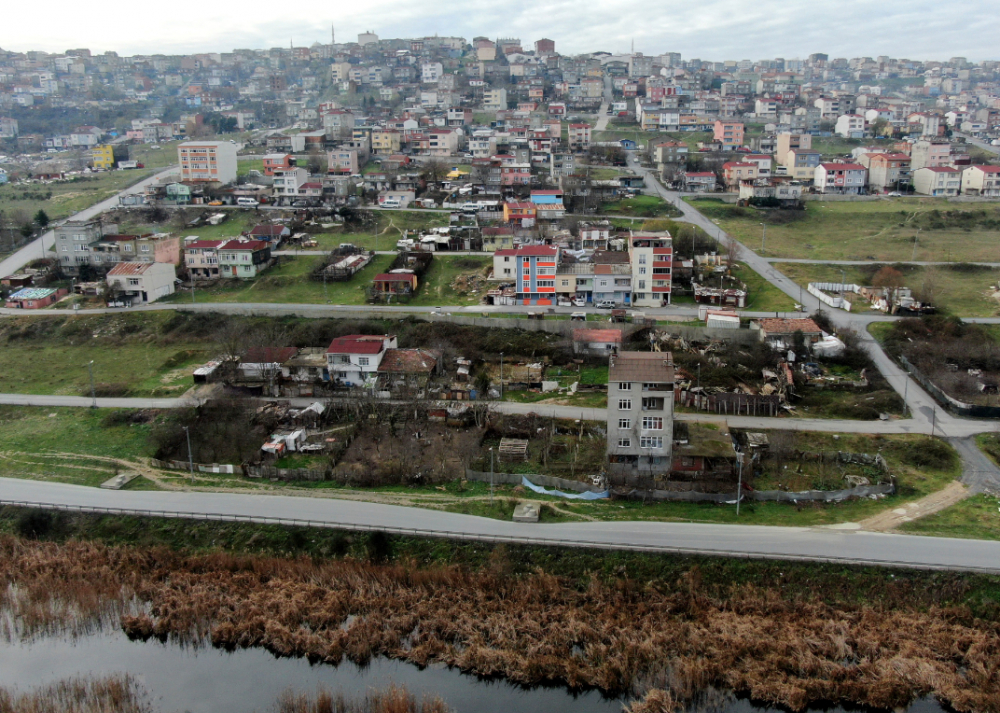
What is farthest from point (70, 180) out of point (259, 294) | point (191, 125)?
point (259, 294)

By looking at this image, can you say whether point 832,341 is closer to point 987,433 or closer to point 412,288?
point 987,433

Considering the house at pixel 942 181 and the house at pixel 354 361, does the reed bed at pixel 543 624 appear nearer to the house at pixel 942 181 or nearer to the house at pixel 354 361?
the house at pixel 354 361

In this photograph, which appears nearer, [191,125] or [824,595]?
[824,595]

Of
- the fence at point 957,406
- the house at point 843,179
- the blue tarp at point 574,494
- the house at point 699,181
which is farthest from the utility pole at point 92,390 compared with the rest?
the house at point 843,179

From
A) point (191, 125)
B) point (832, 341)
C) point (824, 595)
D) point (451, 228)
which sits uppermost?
point (191, 125)

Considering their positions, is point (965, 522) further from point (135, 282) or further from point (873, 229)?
point (135, 282)

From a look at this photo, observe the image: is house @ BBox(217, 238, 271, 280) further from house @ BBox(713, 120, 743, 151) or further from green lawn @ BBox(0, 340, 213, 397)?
house @ BBox(713, 120, 743, 151)

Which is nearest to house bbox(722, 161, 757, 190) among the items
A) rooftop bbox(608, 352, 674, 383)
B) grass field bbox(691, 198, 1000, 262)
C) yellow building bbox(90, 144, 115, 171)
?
grass field bbox(691, 198, 1000, 262)

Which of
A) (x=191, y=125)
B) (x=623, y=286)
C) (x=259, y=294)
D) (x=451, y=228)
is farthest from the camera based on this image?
(x=191, y=125)
